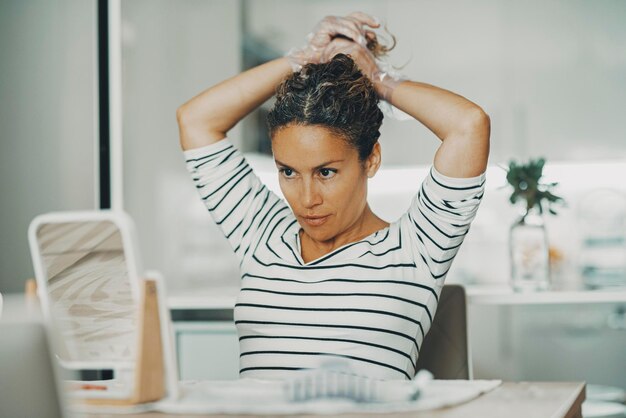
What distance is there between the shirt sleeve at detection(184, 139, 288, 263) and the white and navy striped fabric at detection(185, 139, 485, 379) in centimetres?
5

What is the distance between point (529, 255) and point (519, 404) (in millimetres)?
1659

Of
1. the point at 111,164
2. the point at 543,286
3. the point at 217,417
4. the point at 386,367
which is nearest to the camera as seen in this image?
the point at 217,417

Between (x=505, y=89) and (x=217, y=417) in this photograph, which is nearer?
(x=217, y=417)

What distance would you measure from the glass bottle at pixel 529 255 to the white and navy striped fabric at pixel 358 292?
3.78 feet

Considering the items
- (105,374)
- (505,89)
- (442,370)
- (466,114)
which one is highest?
(505,89)

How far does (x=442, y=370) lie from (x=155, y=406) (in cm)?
80

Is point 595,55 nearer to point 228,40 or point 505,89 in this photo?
point 505,89

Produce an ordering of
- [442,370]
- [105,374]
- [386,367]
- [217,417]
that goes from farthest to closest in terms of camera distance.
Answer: [105,374]
[442,370]
[386,367]
[217,417]

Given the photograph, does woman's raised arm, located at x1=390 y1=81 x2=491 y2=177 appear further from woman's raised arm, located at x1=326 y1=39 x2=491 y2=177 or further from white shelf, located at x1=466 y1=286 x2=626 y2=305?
white shelf, located at x1=466 y1=286 x2=626 y2=305

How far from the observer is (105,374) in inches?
113

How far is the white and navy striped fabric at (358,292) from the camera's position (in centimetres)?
141

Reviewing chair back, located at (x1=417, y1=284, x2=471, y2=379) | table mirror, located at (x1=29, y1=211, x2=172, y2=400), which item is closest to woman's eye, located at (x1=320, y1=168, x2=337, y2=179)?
chair back, located at (x1=417, y1=284, x2=471, y2=379)

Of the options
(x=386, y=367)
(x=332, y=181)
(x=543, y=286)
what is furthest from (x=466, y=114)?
(x=543, y=286)

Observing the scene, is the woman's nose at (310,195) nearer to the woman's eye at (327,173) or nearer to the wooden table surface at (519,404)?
the woman's eye at (327,173)
